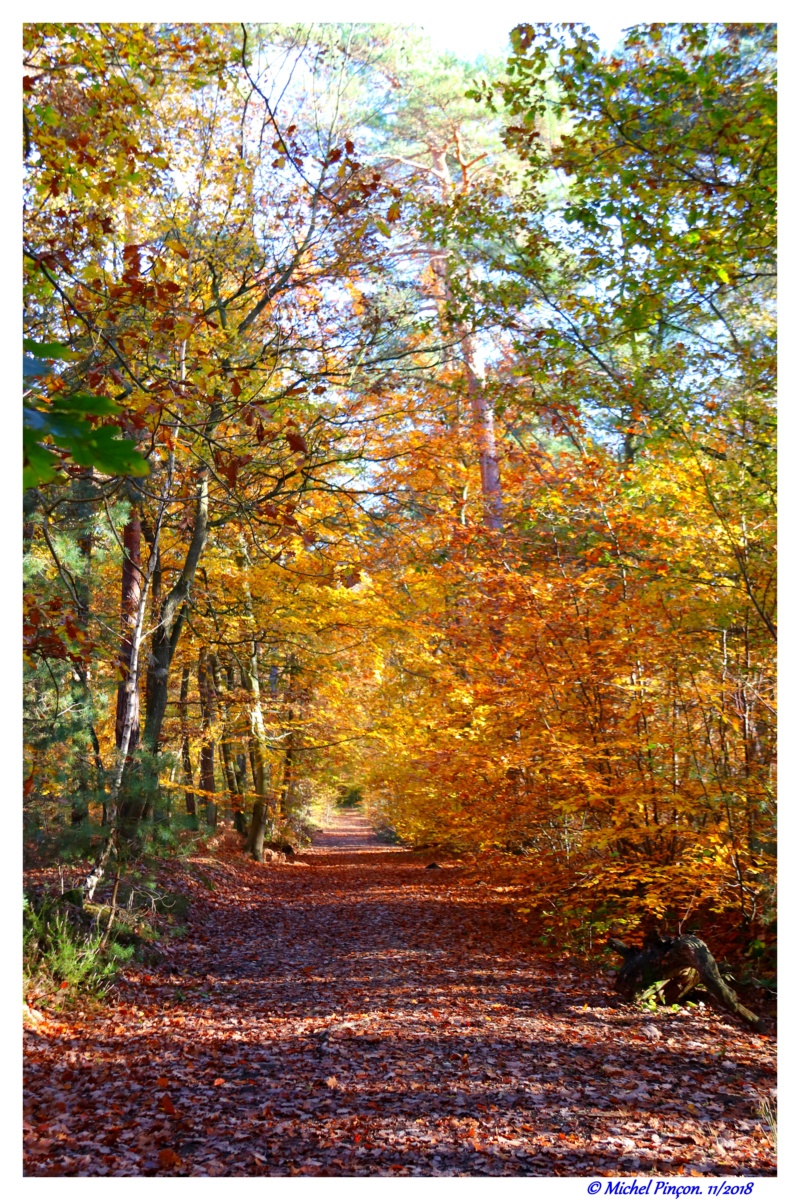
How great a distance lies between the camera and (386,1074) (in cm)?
360

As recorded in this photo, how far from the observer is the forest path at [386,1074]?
291cm

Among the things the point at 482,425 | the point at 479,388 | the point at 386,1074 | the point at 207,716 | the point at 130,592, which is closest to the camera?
the point at 386,1074

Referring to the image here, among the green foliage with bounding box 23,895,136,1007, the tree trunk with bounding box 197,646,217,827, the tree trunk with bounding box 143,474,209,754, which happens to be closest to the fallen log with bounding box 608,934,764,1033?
the green foliage with bounding box 23,895,136,1007

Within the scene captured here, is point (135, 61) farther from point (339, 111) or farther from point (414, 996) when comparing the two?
point (414, 996)

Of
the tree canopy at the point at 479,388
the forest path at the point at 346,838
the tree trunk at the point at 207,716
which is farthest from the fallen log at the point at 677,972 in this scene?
the forest path at the point at 346,838

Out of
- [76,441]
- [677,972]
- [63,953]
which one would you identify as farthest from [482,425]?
[76,441]

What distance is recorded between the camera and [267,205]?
5430 mm

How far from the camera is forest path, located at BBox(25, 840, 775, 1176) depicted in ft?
9.54

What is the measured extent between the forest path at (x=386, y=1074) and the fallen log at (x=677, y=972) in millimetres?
137

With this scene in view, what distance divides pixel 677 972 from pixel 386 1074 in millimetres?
2013

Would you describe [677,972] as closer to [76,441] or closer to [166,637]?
[76,441]
